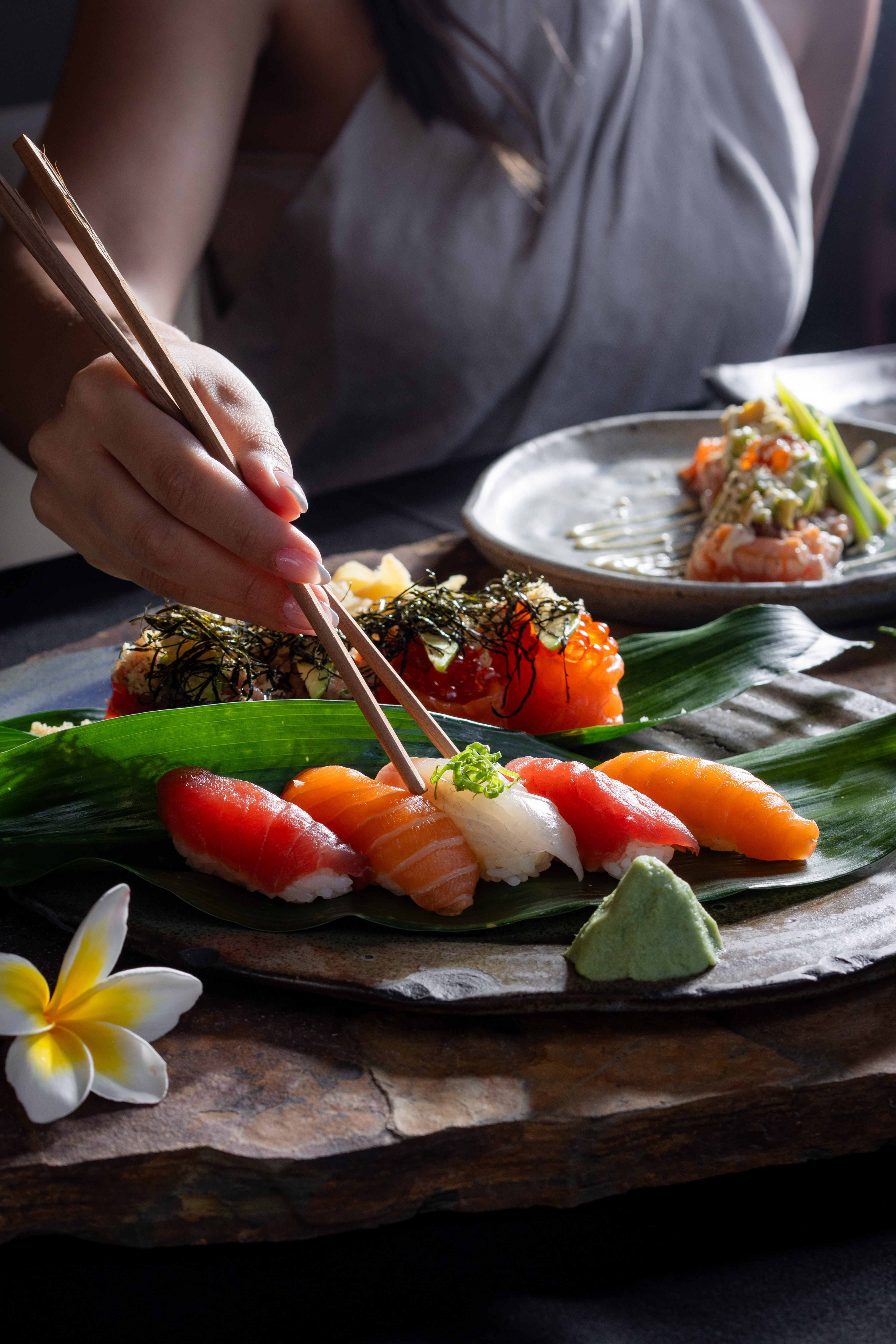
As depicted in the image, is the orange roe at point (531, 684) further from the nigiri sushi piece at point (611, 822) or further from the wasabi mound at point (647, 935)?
the wasabi mound at point (647, 935)

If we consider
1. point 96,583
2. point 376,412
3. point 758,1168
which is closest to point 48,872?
point 758,1168

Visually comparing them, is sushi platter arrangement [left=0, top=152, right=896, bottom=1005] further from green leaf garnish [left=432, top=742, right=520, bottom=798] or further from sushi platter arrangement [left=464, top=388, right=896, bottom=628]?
sushi platter arrangement [left=464, top=388, right=896, bottom=628]

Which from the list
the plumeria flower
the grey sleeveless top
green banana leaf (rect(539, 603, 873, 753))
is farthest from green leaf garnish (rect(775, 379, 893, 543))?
the plumeria flower

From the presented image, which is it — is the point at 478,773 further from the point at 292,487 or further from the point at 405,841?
the point at 292,487

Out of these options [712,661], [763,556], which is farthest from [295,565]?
[763,556]

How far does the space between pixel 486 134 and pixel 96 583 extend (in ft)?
5.77

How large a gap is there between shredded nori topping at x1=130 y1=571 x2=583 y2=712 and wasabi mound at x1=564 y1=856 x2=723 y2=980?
23.7 inches

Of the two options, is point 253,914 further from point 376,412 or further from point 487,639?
point 376,412

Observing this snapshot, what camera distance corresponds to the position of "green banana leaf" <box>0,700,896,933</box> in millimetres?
1243

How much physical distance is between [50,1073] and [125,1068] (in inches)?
2.5

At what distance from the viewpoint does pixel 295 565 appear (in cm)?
125

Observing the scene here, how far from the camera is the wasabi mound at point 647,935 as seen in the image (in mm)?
1086

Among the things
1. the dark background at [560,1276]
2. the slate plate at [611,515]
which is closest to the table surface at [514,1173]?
the dark background at [560,1276]

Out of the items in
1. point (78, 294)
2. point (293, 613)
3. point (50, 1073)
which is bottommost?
point (50, 1073)
